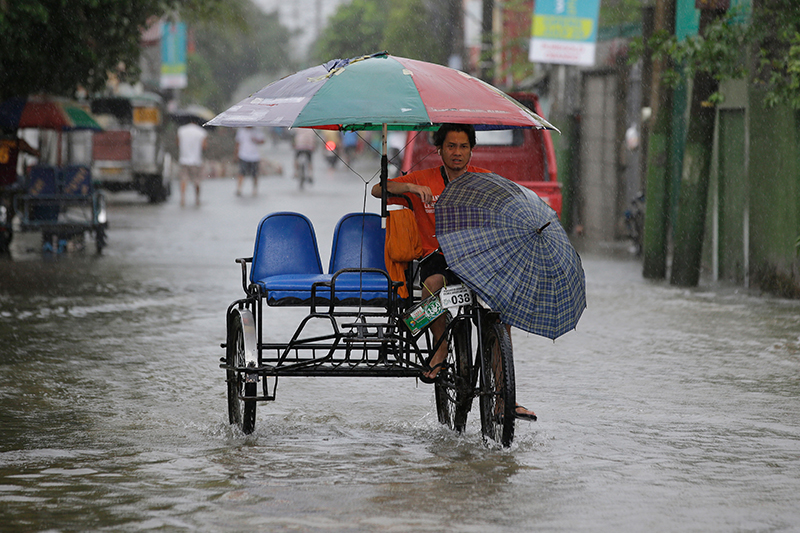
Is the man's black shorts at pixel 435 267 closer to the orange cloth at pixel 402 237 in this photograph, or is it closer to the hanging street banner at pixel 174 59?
the orange cloth at pixel 402 237

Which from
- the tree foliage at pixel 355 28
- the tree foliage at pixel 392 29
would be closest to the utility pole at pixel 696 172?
the tree foliage at pixel 392 29

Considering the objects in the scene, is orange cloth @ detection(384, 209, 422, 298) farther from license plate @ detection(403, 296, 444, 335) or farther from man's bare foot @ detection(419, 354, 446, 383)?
man's bare foot @ detection(419, 354, 446, 383)

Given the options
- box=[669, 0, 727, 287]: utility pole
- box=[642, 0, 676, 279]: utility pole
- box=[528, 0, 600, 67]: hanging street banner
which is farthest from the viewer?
box=[528, 0, 600, 67]: hanging street banner

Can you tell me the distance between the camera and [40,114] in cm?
1695

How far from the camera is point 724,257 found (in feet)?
47.4

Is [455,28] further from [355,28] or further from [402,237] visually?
[402,237]

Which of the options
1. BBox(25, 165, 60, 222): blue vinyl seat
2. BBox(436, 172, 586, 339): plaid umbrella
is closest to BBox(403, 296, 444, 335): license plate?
BBox(436, 172, 586, 339): plaid umbrella

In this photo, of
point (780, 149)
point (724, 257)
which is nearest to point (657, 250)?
point (724, 257)

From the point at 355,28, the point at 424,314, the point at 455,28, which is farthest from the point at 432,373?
the point at 355,28

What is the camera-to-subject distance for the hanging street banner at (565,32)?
20703 millimetres

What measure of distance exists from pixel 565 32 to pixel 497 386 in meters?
15.9

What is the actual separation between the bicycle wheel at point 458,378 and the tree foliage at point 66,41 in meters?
9.16

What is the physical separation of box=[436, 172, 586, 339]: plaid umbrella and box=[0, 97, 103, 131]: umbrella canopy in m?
12.1

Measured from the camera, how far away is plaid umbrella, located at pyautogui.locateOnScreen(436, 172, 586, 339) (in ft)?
19.2
